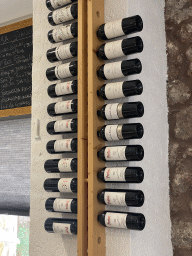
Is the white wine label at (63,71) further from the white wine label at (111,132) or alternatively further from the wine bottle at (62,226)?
the wine bottle at (62,226)

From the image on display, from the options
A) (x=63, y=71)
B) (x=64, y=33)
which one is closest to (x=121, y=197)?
(x=63, y=71)

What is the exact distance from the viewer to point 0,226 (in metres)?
2.38

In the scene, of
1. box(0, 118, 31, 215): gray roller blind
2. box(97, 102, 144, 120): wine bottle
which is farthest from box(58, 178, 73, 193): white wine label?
box(0, 118, 31, 215): gray roller blind

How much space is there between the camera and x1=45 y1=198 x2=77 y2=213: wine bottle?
129 centimetres

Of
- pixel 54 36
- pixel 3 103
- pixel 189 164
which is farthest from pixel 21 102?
pixel 189 164

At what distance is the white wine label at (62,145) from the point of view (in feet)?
4.35

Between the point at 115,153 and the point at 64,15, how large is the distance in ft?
2.32

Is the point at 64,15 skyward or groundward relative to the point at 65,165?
skyward

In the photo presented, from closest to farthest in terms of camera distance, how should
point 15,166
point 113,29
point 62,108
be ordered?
point 113,29, point 62,108, point 15,166

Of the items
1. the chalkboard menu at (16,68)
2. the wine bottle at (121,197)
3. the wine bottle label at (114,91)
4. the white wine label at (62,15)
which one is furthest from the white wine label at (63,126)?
the chalkboard menu at (16,68)

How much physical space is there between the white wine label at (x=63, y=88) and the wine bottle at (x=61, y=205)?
49 cm

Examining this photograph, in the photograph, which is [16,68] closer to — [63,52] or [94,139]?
[63,52]

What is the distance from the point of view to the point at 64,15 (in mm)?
1405

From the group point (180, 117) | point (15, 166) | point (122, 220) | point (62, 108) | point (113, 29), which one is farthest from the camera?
point (15, 166)
